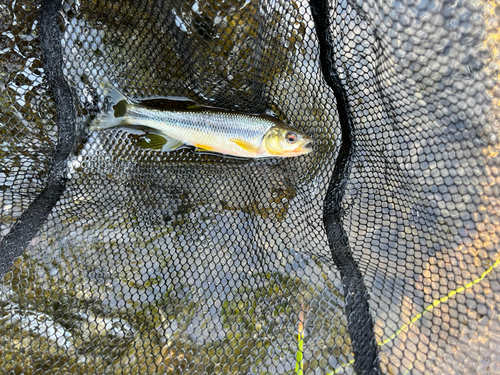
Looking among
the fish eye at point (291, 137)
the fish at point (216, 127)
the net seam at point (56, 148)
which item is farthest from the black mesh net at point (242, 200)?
the fish eye at point (291, 137)

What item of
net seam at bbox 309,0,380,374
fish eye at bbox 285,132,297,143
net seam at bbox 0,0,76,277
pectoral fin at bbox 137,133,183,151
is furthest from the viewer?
pectoral fin at bbox 137,133,183,151

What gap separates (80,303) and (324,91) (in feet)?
8.80

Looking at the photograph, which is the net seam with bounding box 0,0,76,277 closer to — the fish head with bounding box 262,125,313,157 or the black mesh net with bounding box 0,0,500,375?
the black mesh net with bounding box 0,0,500,375

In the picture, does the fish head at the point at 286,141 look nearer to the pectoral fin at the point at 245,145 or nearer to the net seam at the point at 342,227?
the pectoral fin at the point at 245,145

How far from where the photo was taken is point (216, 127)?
258 cm

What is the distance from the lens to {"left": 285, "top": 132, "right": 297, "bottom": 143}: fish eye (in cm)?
253

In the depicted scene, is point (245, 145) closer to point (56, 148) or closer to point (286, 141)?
point (286, 141)

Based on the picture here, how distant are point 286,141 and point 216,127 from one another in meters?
0.58

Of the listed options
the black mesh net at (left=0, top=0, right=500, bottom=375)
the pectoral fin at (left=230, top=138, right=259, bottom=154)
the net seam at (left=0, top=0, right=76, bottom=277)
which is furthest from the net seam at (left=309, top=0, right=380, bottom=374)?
the net seam at (left=0, top=0, right=76, bottom=277)

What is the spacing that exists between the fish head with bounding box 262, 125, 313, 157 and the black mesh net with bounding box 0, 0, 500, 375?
0.21m

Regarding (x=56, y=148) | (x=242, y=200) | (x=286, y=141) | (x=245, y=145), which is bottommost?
(x=56, y=148)

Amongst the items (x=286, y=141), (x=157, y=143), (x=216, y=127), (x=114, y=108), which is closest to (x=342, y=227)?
(x=286, y=141)

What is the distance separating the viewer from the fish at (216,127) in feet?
8.39

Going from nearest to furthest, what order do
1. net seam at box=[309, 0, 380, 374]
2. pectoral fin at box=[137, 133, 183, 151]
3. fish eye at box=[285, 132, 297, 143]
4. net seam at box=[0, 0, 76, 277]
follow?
1. net seam at box=[309, 0, 380, 374]
2. net seam at box=[0, 0, 76, 277]
3. fish eye at box=[285, 132, 297, 143]
4. pectoral fin at box=[137, 133, 183, 151]
